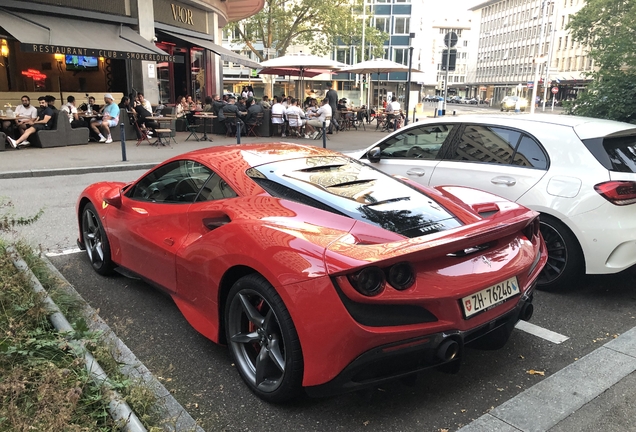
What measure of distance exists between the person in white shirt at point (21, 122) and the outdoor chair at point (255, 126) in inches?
277

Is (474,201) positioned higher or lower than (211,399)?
higher

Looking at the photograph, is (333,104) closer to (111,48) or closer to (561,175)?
(111,48)

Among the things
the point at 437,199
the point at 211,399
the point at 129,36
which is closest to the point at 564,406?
the point at 437,199

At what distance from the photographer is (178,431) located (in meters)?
2.54

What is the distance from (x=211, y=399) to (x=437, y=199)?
1951mm

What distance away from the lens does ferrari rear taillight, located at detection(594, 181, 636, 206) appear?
4.18 meters

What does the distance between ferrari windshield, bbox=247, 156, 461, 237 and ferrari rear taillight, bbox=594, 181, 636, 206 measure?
174 centimetres

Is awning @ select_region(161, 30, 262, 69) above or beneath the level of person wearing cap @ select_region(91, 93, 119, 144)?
above

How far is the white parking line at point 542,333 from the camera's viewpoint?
3.77 metres

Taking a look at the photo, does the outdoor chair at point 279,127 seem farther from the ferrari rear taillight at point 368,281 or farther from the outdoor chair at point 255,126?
the ferrari rear taillight at point 368,281

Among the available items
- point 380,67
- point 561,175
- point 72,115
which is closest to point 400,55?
point 380,67

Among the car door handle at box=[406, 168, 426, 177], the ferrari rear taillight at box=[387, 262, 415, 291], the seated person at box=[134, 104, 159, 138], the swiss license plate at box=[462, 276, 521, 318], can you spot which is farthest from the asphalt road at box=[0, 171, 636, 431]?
the seated person at box=[134, 104, 159, 138]

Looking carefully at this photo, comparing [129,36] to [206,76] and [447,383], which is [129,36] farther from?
[447,383]

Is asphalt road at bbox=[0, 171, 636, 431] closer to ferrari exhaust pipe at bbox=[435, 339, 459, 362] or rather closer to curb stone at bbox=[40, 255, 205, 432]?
curb stone at bbox=[40, 255, 205, 432]
